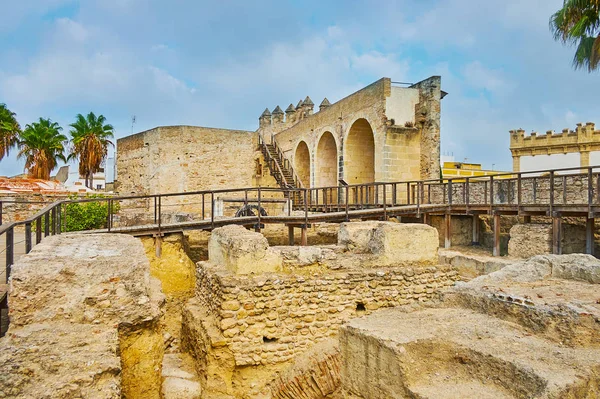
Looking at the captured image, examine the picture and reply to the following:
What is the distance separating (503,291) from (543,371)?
5.44 ft

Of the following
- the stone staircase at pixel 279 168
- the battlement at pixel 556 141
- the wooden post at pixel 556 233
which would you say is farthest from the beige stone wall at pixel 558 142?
the wooden post at pixel 556 233

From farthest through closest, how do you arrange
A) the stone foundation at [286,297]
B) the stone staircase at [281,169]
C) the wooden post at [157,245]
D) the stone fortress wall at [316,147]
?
1. the stone staircase at [281,169]
2. the stone fortress wall at [316,147]
3. the wooden post at [157,245]
4. the stone foundation at [286,297]

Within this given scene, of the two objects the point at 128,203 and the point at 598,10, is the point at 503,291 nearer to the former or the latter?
the point at 598,10

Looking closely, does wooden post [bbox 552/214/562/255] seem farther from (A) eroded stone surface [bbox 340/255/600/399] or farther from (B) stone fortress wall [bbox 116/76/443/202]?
(B) stone fortress wall [bbox 116/76/443/202]

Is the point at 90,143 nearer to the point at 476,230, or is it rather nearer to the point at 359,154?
the point at 359,154

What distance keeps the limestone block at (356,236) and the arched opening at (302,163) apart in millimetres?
17686

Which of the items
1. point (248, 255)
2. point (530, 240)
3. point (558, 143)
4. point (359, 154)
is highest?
point (558, 143)

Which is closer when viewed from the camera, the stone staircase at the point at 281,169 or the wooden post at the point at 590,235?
the wooden post at the point at 590,235

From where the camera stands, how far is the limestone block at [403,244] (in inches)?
276

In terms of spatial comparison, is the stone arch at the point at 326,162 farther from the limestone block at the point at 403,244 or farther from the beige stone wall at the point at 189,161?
the limestone block at the point at 403,244

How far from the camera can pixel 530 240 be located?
10453 millimetres

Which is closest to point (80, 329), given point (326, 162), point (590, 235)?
point (590, 235)

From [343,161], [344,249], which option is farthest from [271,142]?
[344,249]

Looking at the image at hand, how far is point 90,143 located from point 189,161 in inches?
327
